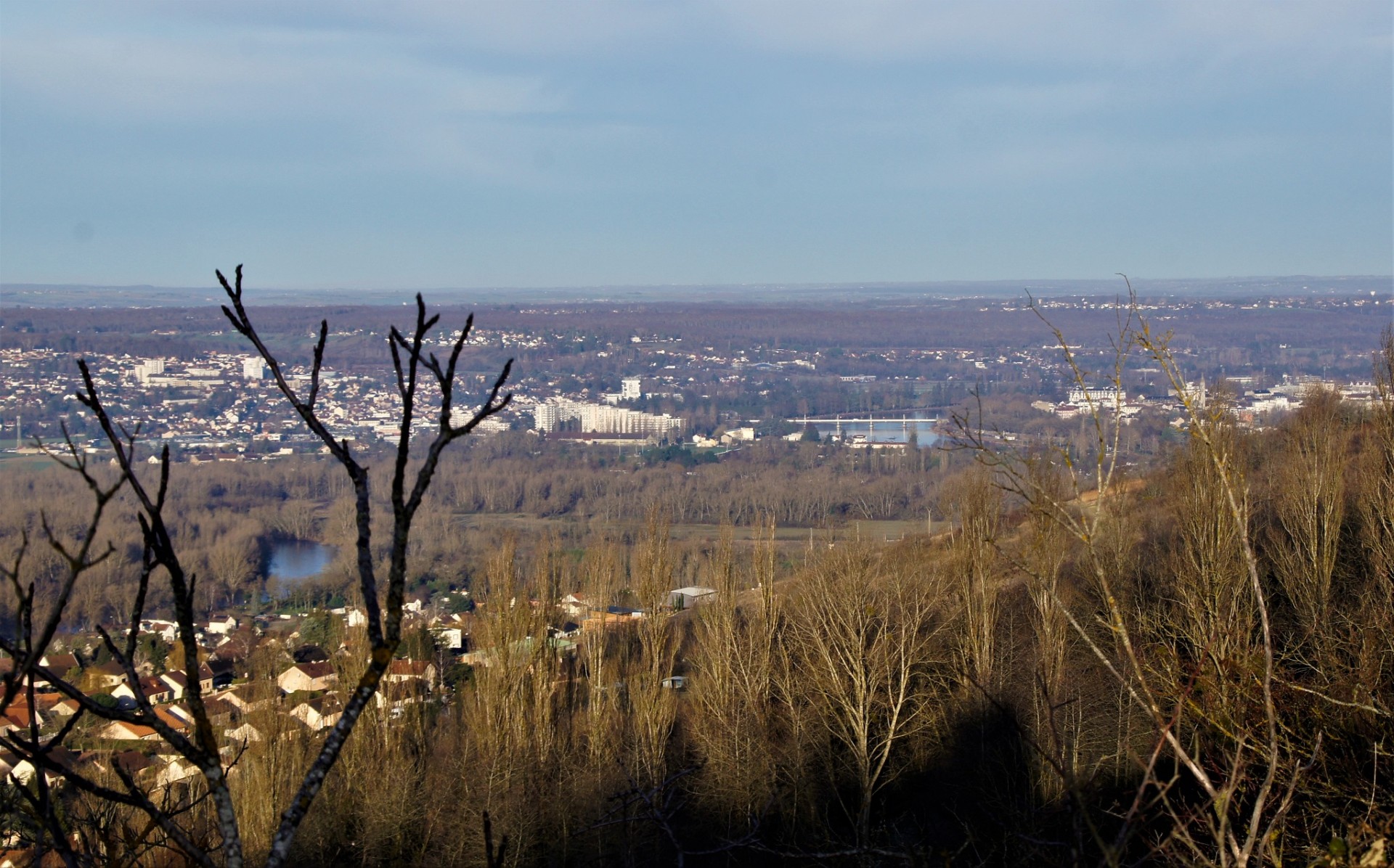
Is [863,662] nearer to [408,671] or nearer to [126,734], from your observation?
[408,671]

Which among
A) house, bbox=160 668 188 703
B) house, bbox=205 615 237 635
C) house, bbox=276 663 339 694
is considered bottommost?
house, bbox=205 615 237 635

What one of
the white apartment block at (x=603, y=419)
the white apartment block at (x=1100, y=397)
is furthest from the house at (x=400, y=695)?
the white apartment block at (x=603, y=419)

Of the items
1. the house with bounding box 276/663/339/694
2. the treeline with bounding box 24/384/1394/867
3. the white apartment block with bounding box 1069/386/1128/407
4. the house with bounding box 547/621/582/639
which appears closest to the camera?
the white apartment block with bounding box 1069/386/1128/407

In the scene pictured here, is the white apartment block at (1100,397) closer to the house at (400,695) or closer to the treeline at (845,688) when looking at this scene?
the treeline at (845,688)

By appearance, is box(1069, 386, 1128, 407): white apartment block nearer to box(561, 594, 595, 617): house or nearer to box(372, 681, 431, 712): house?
box(372, 681, 431, 712): house

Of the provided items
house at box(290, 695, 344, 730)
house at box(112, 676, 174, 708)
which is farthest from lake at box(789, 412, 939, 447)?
house at box(290, 695, 344, 730)

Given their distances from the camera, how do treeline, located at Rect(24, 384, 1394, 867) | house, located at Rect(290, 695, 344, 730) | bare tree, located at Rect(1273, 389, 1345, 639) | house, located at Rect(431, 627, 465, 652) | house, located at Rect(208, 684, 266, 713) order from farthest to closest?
house, located at Rect(431, 627, 465, 652), house, located at Rect(290, 695, 344, 730), house, located at Rect(208, 684, 266, 713), bare tree, located at Rect(1273, 389, 1345, 639), treeline, located at Rect(24, 384, 1394, 867)

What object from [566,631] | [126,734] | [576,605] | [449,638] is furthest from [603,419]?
[126,734]
